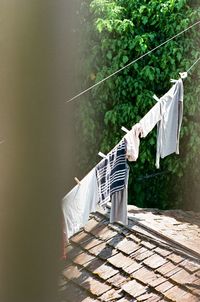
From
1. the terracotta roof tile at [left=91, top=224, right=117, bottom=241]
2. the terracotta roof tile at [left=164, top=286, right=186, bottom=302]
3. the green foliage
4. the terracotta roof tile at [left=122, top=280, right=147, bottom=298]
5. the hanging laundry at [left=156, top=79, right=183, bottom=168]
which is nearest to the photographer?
the terracotta roof tile at [left=164, top=286, right=186, bottom=302]

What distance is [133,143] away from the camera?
8.35 feet

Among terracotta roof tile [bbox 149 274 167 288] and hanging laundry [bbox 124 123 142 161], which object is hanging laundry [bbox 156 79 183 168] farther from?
terracotta roof tile [bbox 149 274 167 288]

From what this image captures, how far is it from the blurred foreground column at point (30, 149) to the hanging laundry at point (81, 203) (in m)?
1.80

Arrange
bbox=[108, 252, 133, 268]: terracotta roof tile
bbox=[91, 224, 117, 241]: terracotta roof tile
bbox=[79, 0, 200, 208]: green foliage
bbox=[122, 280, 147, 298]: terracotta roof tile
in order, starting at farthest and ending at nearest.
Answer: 1. bbox=[79, 0, 200, 208]: green foliage
2. bbox=[91, 224, 117, 241]: terracotta roof tile
3. bbox=[108, 252, 133, 268]: terracotta roof tile
4. bbox=[122, 280, 147, 298]: terracotta roof tile

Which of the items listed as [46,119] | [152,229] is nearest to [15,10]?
[46,119]

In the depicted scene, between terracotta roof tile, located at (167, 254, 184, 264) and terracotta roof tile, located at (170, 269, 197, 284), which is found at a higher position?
terracotta roof tile, located at (167, 254, 184, 264)

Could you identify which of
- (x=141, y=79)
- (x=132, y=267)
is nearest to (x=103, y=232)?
(x=132, y=267)

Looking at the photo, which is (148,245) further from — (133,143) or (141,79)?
(141,79)

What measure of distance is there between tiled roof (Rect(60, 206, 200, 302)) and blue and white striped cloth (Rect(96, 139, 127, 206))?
0.28 meters

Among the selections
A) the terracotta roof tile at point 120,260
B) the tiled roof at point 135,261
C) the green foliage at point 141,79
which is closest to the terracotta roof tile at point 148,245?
the tiled roof at point 135,261

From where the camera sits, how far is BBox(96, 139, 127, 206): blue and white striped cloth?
2562 millimetres

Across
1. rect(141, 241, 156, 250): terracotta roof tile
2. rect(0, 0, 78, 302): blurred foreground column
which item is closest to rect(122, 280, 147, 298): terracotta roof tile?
rect(141, 241, 156, 250): terracotta roof tile

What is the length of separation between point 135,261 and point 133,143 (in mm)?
515

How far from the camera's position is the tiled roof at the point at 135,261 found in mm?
2320
